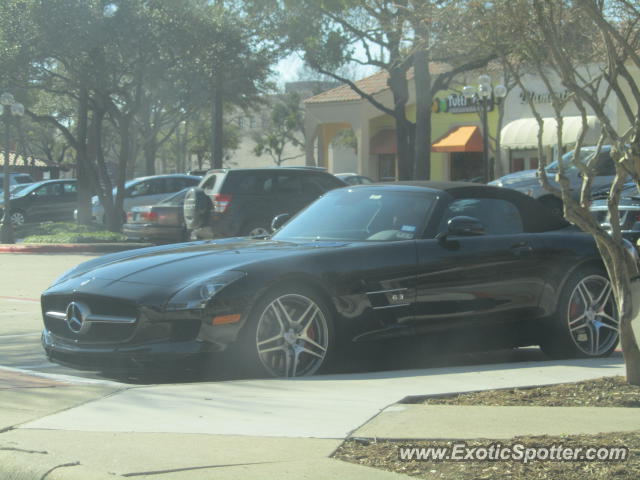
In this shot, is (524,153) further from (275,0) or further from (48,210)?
(48,210)

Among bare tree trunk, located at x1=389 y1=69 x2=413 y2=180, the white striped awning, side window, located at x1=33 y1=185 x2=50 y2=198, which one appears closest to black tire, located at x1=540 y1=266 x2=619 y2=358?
bare tree trunk, located at x1=389 y1=69 x2=413 y2=180

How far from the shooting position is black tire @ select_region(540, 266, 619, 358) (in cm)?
799

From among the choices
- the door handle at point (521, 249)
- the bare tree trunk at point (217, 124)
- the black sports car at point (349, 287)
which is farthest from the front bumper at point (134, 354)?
the bare tree trunk at point (217, 124)

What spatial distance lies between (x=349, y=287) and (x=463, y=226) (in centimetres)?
109

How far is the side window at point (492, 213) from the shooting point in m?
7.88

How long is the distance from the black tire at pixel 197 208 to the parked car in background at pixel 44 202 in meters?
16.2

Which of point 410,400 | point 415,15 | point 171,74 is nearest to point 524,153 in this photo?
point 171,74

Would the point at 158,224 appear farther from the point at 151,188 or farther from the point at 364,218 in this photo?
the point at 364,218

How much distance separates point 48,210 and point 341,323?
2688 centimetres

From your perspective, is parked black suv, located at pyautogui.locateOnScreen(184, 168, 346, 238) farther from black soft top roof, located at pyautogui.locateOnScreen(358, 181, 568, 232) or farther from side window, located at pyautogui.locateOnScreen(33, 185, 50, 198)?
side window, located at pyautogui.locateOnScreen(33, 185, 50, 198)

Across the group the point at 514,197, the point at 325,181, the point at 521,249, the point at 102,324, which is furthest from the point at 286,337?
the point at 325,181

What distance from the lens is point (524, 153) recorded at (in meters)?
42.3

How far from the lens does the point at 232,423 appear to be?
17.2ft

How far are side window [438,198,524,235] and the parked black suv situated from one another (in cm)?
890
